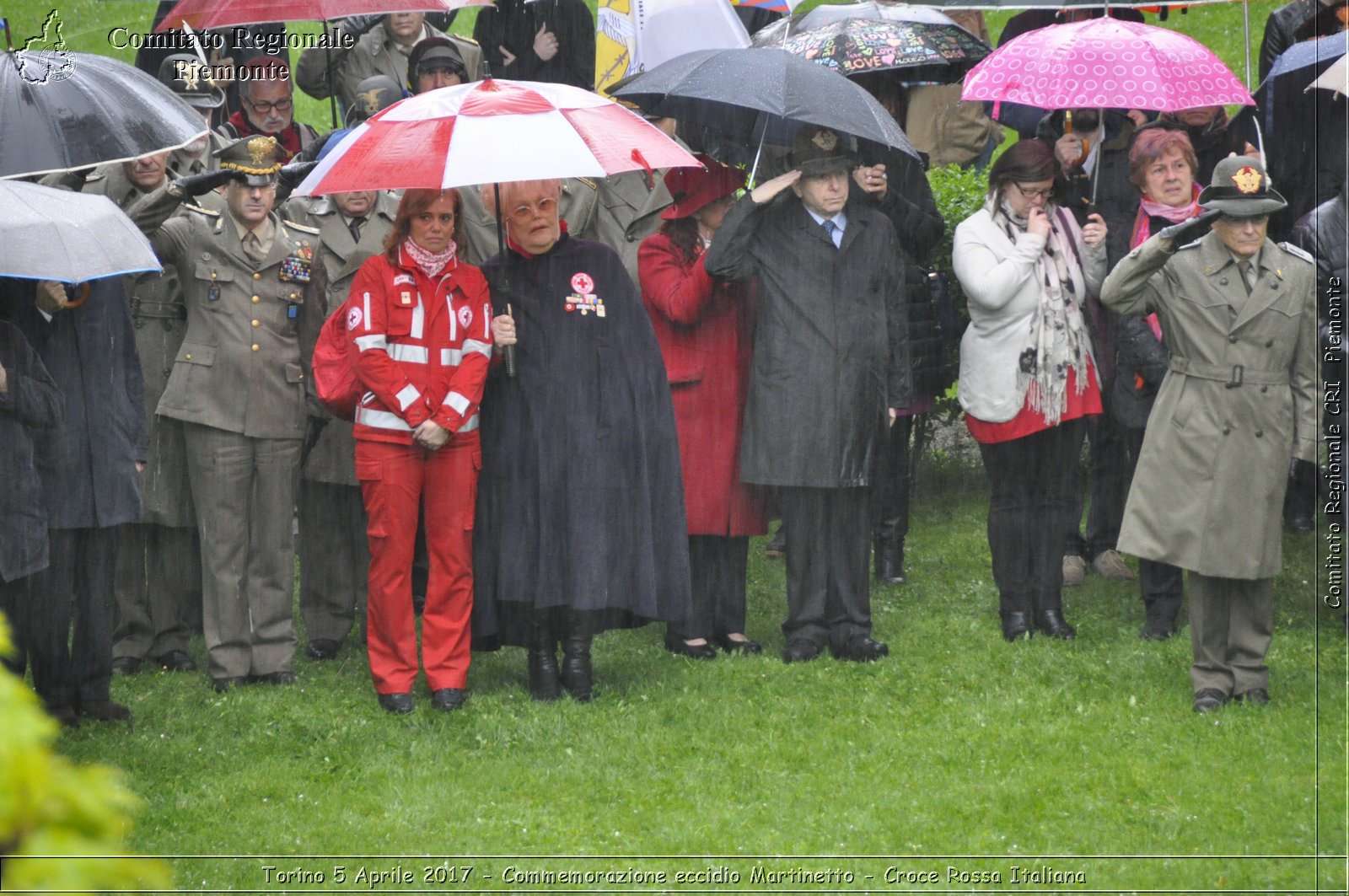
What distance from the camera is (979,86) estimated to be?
7.78m

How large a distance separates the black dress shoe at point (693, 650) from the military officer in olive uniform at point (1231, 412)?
2123mm

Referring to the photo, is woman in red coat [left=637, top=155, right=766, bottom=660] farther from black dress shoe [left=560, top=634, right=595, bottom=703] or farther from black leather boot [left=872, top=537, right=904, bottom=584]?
black leather boot [left=872, top=537, right=904, bottom=584]

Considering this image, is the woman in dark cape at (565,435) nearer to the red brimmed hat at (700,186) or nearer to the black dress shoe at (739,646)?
the red brimmed hat at (700,186)

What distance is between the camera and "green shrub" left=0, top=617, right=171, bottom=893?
1.65 m

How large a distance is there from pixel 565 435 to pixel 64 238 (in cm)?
218

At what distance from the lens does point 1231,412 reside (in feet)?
21.7

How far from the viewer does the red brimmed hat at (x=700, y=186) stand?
7.49 m

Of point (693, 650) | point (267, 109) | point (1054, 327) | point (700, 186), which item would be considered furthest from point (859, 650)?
point (267, 109)

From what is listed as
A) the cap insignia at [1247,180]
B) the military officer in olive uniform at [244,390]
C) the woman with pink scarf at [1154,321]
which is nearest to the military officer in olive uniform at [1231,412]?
the cap insignia at [1247,180]

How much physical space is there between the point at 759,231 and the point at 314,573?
9.05 feet

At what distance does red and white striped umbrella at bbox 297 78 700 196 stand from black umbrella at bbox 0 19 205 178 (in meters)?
0.62

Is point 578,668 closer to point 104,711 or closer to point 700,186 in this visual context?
point 104,711

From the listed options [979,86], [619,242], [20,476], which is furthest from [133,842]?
[979,86]

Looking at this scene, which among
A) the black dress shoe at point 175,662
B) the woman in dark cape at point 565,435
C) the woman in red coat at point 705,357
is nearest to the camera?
the woman in dark cape at point 565,435
